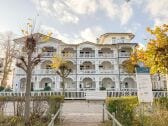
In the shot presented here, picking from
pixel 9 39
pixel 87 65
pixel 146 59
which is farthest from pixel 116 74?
pixel 146 59

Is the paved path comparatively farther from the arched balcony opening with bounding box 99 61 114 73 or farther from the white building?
the arched balcony opening with bounding box 99 61 114 73

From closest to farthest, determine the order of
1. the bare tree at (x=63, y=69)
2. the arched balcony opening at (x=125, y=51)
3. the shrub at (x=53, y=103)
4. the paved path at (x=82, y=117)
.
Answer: the shrub at (x=53, y=103), the paved path at (x=82, y=117), the bare tree at (x=63, y=69), the arched balcony opening at (x=125, y=51)

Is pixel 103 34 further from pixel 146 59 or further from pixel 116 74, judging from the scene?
pixel 146 59

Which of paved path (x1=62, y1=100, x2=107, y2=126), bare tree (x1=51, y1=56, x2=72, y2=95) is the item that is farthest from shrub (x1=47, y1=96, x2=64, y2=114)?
bare tree (x1=51, y1=56, x2=72, y2=95)

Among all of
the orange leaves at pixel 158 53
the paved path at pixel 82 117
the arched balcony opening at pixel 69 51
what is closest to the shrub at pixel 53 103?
the paved path at pixel 82 117

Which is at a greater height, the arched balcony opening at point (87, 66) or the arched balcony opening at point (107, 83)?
the arched balcony opening at point (87, 66)

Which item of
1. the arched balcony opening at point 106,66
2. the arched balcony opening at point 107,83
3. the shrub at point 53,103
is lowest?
the shrub at point 53,103

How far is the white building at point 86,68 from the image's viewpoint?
4150 cm

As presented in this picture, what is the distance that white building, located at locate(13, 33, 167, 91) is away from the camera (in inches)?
1634

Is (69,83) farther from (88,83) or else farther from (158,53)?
(158,53)

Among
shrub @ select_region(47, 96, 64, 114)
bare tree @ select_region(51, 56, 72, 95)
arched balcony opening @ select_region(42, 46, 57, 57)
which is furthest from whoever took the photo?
arched balcony opening @ select_region(42, 46, 57, 57)

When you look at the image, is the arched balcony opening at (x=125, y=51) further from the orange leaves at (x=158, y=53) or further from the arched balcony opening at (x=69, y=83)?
the orange leaves at (x=158, y=53)

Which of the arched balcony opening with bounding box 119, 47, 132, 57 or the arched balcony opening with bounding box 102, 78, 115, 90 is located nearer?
the arched balcony opening with bounding box 119, 47, 132, 57

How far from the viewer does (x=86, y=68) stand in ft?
148
